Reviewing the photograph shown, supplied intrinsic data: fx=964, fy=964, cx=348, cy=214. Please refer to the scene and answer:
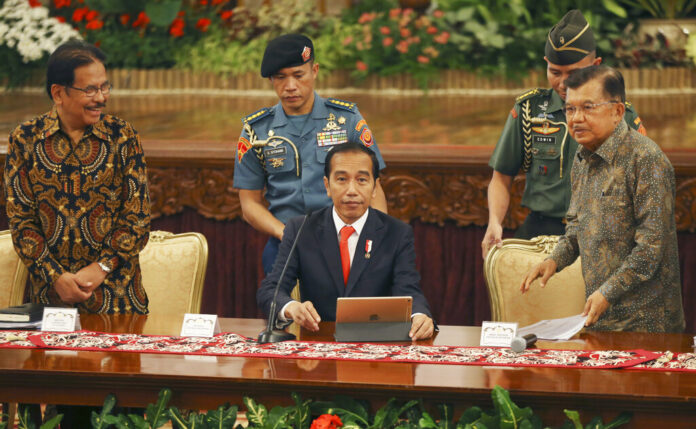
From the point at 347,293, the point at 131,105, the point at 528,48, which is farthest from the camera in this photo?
the point at 528,48

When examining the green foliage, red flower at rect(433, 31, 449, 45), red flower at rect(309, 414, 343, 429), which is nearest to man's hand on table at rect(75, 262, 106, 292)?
red flower at rect(309, 414, 343, 429)

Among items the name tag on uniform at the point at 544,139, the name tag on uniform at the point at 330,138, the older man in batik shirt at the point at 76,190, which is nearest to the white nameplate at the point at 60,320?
the older man in batik shirt at the point at 76,190

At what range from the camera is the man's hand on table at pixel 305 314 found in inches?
95.5

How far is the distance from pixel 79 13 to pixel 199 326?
472cm

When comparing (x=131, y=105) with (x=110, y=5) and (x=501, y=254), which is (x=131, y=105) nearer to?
(x=110, y=5)

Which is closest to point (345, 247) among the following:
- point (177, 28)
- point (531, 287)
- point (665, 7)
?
point (531, 287)

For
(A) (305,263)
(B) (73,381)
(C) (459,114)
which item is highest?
(C) (459,114)

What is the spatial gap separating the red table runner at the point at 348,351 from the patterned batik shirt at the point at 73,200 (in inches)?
10.6

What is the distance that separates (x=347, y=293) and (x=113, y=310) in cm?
68

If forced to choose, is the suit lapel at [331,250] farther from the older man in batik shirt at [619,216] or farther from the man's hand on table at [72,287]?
the man's hand on table at [72,287]

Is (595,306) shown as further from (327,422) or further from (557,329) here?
(327,422)

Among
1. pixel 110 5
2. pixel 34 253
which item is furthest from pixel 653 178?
pixel 110 5

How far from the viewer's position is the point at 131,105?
6047 millimetres

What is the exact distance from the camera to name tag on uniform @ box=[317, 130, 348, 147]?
3115mm
